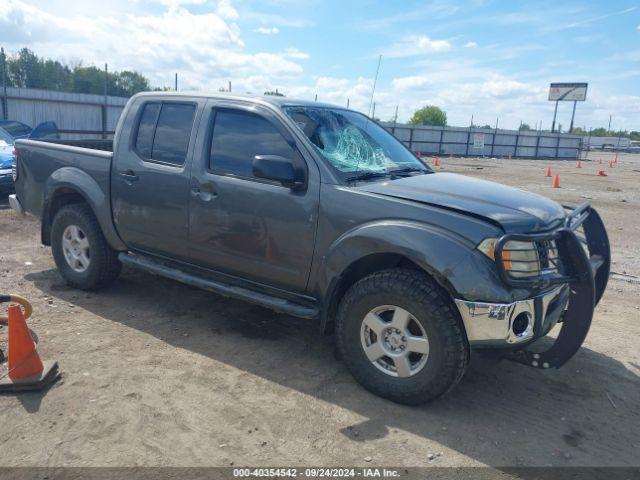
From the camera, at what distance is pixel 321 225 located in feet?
12.3

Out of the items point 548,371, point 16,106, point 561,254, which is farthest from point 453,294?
point 16,106

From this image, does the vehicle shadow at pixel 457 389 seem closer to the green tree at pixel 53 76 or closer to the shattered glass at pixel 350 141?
the shattered glass at pixel 350 141

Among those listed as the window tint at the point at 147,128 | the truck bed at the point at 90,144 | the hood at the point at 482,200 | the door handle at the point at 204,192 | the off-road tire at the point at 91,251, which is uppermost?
the window tint at the point at 147,128

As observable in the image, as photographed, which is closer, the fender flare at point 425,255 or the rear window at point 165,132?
the fender flare at point 425,255

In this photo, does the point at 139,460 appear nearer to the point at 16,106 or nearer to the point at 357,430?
the point at 357,430

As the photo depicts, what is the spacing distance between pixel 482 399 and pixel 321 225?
1633mm

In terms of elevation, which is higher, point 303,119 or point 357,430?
point 303,119

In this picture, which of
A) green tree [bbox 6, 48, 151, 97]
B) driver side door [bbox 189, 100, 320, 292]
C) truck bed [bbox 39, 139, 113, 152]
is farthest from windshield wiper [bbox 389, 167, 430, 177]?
green tree [bbox 6, 48, 151, 97]

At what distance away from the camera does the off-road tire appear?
5.12 m

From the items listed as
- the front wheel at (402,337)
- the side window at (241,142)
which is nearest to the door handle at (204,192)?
the side window at (241,142)

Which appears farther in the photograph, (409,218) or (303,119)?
(303,119)

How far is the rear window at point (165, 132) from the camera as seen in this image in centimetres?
451

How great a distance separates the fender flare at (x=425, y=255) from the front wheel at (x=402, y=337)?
135 mm

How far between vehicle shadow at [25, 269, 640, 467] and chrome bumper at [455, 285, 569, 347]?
1.93ft
